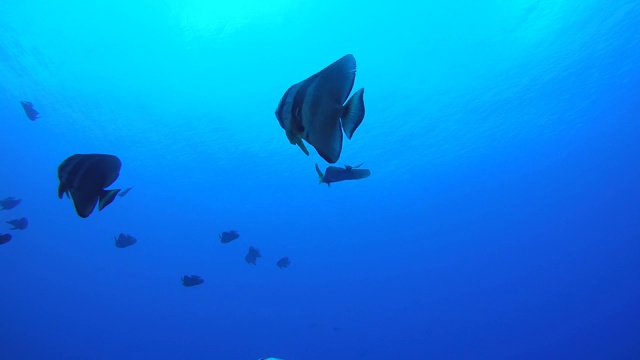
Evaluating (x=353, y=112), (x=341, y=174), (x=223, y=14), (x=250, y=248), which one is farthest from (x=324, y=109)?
(x=223, y=14)

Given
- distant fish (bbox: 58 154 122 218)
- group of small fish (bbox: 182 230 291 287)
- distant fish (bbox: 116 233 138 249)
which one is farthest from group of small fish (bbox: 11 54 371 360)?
distant fish (bbox: 116 233 138 249)

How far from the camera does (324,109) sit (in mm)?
1463

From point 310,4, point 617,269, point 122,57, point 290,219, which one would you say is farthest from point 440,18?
point 617,269

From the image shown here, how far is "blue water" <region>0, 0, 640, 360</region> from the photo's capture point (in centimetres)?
1920

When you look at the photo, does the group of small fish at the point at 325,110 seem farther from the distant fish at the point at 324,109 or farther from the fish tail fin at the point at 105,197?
the fish tail fin at the point at 105,197

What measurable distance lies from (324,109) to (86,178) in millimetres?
1402

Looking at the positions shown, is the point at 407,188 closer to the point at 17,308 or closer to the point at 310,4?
the point at 310,4

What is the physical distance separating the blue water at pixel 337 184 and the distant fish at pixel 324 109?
18.2m

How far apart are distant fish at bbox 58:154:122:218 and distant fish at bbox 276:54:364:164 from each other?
1.15 metres

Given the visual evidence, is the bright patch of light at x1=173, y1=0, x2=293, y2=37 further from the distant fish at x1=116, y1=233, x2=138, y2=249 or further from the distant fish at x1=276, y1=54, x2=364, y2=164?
the distant fish at x1=276, y1=54, x2=364, y2=164

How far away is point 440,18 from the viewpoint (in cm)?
1900

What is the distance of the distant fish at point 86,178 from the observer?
6.69ft

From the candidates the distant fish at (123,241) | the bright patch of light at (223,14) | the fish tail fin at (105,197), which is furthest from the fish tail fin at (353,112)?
the bright patch of light at (223,14)

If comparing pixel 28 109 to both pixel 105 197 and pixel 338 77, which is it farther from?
pixel 338 77
